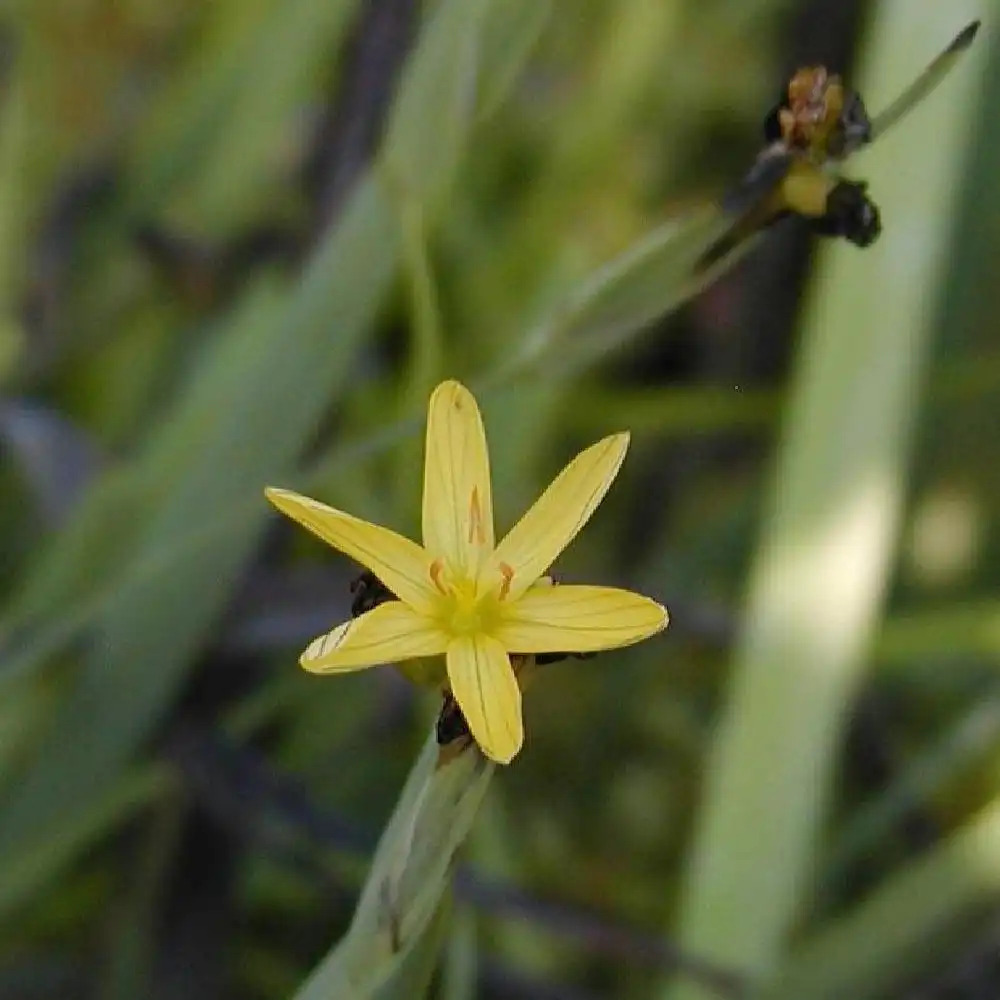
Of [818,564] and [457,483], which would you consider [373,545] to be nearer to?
[457,483]

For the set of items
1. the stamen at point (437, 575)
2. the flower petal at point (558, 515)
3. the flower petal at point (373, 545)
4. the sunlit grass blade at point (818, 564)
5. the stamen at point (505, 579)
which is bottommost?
the flower petal at point (373, 545)

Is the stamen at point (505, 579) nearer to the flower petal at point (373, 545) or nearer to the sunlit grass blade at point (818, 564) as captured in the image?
the flower petal at point (373, 545)

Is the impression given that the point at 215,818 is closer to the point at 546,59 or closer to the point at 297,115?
the point at 297,115

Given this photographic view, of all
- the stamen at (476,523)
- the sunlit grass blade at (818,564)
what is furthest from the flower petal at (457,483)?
the sunlit grass blade at (818,564)

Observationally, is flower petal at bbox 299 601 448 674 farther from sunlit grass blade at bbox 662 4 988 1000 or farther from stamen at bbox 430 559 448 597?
sunlit grass blade at bbox 662 4 988 1000

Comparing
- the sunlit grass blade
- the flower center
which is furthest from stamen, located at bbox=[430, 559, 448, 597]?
the sunlit grass blade

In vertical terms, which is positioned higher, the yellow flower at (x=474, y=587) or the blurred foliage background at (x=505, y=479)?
the blurred foliage background at (x=505, y=479)

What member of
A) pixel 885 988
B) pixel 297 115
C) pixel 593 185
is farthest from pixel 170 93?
pixel 885 988
